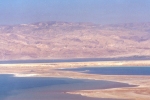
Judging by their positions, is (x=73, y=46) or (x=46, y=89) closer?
(x=46, y=89)

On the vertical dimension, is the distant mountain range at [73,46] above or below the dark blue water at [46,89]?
above

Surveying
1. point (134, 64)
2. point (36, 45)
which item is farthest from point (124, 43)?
point (134, 64)

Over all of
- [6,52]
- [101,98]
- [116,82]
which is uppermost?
[6,52]

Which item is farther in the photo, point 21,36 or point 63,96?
point 21,36

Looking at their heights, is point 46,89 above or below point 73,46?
below

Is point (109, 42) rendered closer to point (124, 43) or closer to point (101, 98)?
point (124, 43)

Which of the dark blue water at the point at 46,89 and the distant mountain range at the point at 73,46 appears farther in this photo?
the distant mountain range at the point at 73,46

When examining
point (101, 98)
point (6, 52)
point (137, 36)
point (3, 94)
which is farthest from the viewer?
point (137, 36)

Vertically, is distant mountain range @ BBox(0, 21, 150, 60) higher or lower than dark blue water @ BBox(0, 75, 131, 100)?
higher

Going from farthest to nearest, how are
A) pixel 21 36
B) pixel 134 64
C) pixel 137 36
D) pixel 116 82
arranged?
pixel 137 36 → pixel 21 36 → pixel 134 64 → pixel 116 82

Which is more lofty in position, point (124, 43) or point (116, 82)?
point (124, 43)

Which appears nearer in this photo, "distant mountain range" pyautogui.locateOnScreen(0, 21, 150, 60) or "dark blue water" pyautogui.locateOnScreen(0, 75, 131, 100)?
"dark blue water" pyautogui.locateOnScreen(0, 75, 131, 100)
